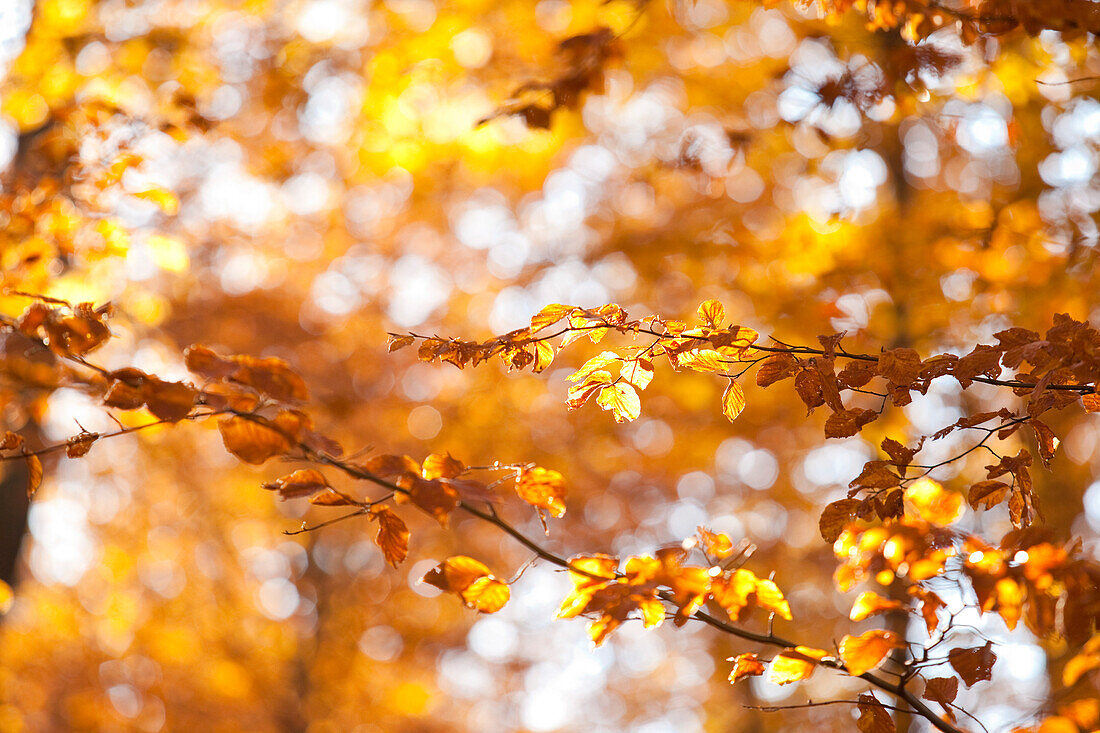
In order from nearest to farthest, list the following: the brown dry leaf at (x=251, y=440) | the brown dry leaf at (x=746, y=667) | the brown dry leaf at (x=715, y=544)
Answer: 1. the brown dry leaf at (x=251, y=440)
2. the brown dry leaf at (x=746, y=667)
3. the brown dry leaf at (x=715, y=544)

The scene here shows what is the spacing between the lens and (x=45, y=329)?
1.47 m

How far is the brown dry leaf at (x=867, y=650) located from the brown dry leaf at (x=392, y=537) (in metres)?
0.81

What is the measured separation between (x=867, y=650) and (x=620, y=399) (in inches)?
24.8

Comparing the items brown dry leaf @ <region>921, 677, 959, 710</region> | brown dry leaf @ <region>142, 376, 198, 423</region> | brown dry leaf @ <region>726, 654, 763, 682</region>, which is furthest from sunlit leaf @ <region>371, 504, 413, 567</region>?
brown dry leaf @ <region>921, 677, 959, 710</region>

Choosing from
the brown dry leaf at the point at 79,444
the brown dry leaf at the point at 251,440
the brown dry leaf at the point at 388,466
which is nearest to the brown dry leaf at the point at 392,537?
the brown dry leaf at the point at 388,466

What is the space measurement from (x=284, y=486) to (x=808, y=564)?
4.28 metres

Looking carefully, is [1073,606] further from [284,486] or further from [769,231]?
[769,231]

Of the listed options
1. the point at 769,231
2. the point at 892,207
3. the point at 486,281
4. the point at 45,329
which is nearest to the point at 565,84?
the point at 45,329

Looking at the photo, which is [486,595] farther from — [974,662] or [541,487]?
[974,662]

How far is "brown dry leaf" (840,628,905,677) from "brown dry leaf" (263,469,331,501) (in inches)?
38.2

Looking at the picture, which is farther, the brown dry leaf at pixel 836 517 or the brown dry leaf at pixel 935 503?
the brown dry leaf at pixel 935 503

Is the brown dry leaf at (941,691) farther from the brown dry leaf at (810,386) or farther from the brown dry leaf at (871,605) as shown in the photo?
the brown dry leaf at (810,386)

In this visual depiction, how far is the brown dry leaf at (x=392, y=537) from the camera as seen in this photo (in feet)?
4.38

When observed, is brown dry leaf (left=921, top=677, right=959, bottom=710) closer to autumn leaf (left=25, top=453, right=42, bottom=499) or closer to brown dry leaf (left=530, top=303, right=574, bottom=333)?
brown dry leaf (left=530, top=303, right=574, bottom=333)
